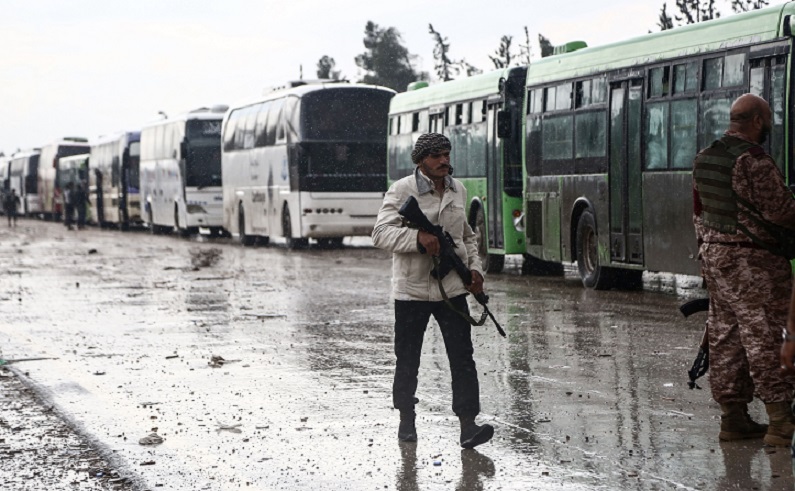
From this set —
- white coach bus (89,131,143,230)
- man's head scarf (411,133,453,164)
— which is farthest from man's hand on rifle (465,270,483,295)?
white coach bus (89,131,143,230)

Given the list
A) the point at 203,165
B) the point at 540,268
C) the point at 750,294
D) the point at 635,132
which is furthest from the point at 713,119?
the point at 203,165

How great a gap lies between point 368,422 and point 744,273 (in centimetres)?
236

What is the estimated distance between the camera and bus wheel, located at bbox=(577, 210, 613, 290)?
1981cm

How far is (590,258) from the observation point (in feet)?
66.6

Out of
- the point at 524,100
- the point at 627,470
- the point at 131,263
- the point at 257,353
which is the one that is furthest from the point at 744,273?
the point at 131,263

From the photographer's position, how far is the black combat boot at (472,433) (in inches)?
321

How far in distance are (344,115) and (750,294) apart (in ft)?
87.4

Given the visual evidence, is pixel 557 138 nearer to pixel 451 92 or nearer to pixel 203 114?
pixel 451 92

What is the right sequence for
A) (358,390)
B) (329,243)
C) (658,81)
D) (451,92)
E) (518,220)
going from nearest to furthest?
(358,390)
(658,81)
(518,220)
(451,92)
(329,243)

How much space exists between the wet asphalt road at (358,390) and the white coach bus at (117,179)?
124ft

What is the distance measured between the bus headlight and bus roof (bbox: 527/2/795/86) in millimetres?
2113

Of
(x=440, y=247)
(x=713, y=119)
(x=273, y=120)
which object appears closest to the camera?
(x=440, y=247)

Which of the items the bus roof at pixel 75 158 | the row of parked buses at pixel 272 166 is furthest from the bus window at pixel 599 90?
the bus roof at pixel 75 158

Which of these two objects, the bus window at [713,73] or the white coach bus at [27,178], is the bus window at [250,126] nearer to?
the bus window at [713,73]
